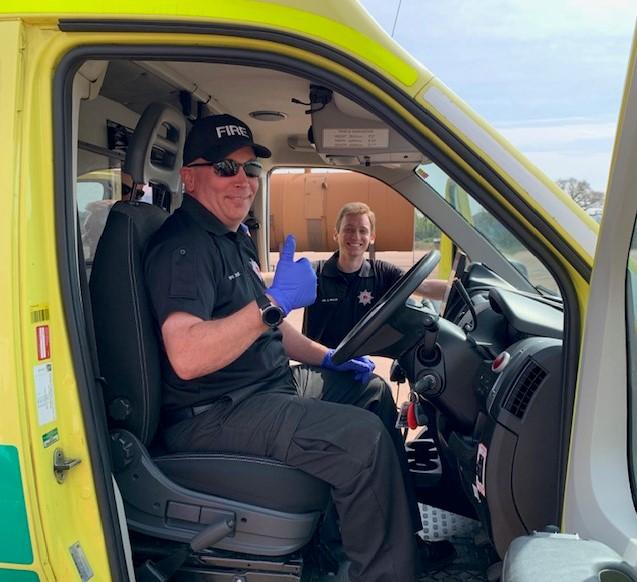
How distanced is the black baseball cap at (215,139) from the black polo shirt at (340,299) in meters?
1.43

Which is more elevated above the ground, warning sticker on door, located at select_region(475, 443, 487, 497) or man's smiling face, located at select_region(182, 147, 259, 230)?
man's smiling face, located at select_region(182, 147, 259, 230)

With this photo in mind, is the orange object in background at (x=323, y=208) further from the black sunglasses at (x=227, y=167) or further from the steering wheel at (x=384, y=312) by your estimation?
the steering wheel at (x=384, y=312)

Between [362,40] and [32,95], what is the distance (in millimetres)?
721

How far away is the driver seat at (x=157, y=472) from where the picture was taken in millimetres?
1778

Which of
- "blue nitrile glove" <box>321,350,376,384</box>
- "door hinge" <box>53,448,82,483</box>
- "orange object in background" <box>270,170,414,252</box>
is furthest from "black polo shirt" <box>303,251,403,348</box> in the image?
"orange object in background" <box>270,170,414,252</box>

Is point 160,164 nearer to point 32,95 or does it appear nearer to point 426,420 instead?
point 32,95

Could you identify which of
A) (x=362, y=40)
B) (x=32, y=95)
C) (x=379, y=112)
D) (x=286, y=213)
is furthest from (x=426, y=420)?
(x=286, y=213)

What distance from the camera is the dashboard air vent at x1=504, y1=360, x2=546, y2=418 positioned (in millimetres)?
1557

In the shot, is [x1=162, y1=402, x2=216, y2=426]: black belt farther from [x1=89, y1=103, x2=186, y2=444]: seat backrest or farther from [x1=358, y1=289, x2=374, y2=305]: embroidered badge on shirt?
[x1=358, y1=289, x2=374, y2=305]: embroidered badge on shirt

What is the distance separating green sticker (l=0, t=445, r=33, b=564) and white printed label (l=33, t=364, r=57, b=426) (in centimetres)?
9

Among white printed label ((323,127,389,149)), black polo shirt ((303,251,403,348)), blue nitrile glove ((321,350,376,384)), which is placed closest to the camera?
white printed label ((323,127,389,149))

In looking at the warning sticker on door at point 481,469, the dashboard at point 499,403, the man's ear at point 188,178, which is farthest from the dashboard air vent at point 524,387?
the man's ear at point 188,178

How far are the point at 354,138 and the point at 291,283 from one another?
2.61 ft

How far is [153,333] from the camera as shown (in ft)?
6.01
